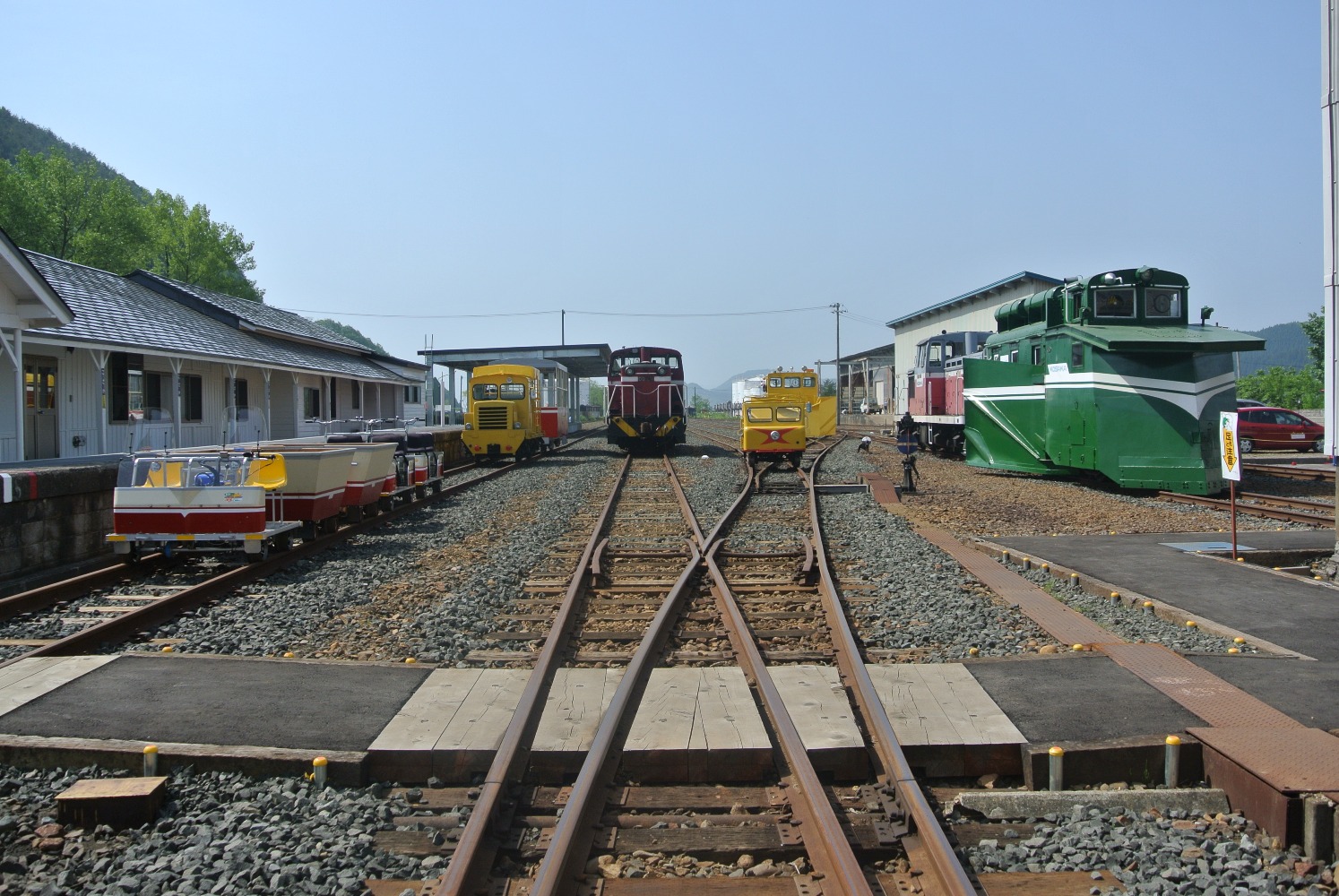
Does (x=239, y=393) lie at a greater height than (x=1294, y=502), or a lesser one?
greater

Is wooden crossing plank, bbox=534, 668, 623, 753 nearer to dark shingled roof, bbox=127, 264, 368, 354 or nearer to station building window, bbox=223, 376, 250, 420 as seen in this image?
station building window, bbox=223, 376, 250, 420

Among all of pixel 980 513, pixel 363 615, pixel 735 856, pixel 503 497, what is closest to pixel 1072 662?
pixel 735 856

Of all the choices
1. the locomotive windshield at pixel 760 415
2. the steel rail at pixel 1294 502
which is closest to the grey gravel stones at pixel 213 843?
the steel rail at pixel 1294 502

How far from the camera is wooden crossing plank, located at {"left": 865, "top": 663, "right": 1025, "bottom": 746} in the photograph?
4.83 metres

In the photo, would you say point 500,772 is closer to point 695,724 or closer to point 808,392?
point 695,724

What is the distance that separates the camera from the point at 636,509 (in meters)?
15.1

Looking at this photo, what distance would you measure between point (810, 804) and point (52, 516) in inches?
425

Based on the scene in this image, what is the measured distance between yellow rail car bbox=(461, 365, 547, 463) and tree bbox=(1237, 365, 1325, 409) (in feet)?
143

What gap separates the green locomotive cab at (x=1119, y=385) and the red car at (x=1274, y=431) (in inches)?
473

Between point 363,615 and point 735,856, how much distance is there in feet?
16.1

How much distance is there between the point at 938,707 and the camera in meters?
5.29

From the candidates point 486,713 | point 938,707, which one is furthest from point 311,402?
point 938,707

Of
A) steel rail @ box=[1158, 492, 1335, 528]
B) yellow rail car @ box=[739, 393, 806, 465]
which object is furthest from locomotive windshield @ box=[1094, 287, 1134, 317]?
yellow rail car @ box=[739, 393, 806, 465]

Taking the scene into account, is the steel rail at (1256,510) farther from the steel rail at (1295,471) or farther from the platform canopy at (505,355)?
the platform canopy at (505,355)
